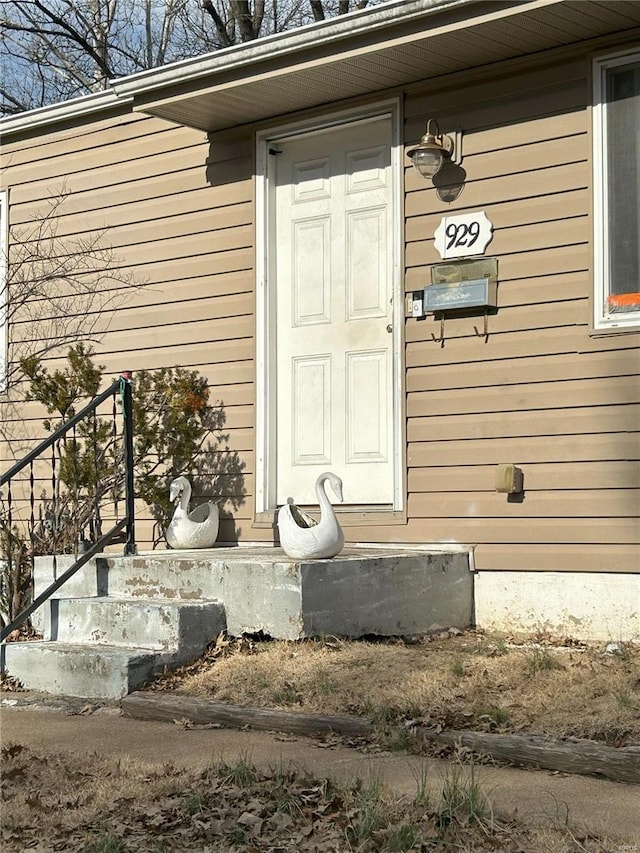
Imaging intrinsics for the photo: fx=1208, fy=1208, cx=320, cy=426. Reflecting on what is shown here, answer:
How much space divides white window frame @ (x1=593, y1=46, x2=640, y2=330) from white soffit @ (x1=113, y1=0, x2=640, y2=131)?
181 millimetres

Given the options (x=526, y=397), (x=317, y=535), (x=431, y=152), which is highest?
(x=431, y=152)

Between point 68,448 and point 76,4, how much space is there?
1236cm

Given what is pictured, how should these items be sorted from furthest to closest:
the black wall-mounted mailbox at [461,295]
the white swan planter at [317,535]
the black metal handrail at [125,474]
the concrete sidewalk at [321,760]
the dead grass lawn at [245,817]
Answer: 1. the black wall-mounted mailbox at [461,295]
2. the black metal handrail at [125,474]
3. the white swan planter at [317,535]
4. the concrete sidewalk at [321,760]
5. the dead grass lawn at [245,817]

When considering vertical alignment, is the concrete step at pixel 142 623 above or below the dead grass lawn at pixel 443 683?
above

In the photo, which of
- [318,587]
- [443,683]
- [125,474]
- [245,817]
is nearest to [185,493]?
[125,474]

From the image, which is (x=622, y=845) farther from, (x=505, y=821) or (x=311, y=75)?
(x=311, y=75)

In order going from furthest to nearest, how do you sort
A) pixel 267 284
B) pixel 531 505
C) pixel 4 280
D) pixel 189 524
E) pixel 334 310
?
pixel 4 280 → pixel 267 284 → pixel 334 310 → pixel 189 524 → pixel 531 505

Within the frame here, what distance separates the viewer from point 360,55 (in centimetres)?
731

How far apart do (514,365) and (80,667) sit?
3.08 meters

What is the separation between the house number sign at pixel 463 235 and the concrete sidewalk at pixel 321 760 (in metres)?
3.46

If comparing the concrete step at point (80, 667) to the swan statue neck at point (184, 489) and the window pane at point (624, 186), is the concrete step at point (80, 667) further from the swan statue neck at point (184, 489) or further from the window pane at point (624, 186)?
the window pane at point (624, 186)

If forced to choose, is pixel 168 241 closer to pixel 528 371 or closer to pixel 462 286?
pixel 462 286

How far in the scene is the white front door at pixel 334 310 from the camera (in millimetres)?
8023

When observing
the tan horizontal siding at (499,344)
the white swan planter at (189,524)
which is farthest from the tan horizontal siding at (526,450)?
the white swan planter at (189,524)
